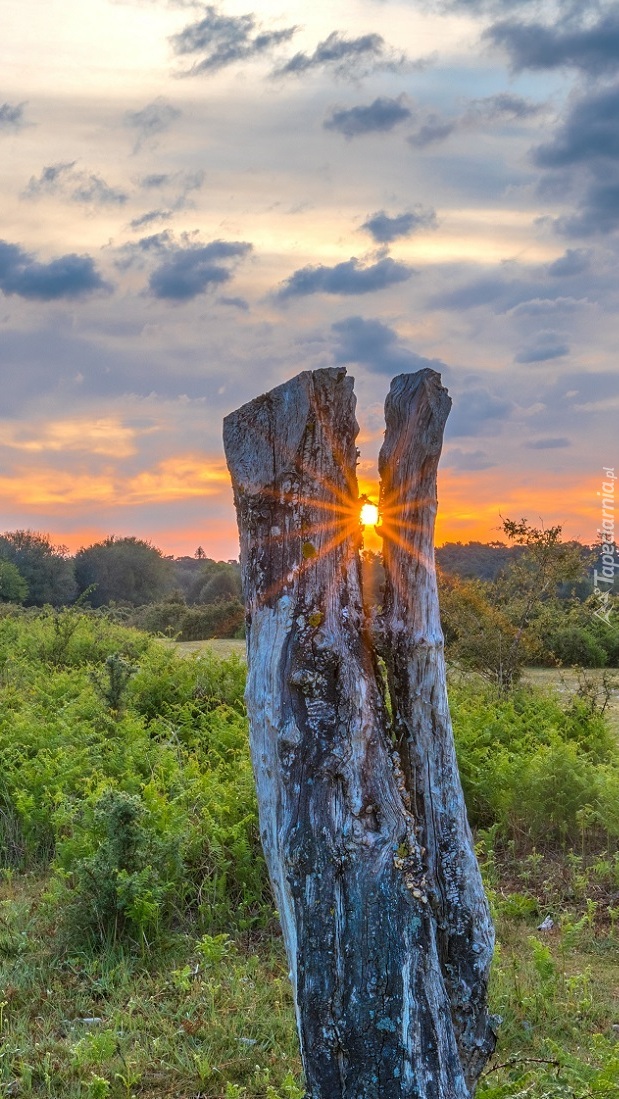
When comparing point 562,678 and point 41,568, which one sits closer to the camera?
point 562,678

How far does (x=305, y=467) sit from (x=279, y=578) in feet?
1.31

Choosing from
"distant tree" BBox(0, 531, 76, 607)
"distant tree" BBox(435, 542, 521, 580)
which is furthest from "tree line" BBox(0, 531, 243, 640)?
"distant tree" BBox(435, 542, 521, 580)

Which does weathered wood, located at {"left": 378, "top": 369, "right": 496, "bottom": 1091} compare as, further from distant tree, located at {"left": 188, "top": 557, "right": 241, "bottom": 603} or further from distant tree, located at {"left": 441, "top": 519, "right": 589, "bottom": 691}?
distant tree, located at {"left": 188, "top": 557, "right": 241, "bottom": 603}

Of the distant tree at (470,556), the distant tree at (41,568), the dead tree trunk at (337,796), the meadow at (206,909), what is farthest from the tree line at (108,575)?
the dead tree trunk at (337,796)

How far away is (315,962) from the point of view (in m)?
2.81

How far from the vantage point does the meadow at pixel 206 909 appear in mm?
4328

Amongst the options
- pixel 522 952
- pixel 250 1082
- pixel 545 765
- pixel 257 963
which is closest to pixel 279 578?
pixel 250 1082

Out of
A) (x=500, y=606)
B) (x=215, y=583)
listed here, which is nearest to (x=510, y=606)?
(x=500, y=606)

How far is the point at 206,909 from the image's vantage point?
5828 mm

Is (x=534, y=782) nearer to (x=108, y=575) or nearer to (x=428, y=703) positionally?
(x=428, y=703)

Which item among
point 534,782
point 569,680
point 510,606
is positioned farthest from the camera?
point 569,680

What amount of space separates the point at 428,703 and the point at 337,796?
49cm

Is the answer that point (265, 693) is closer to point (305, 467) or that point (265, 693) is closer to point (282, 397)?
point (305, 467)

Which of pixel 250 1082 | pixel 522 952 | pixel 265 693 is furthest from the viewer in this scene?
pixel 522 952
